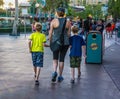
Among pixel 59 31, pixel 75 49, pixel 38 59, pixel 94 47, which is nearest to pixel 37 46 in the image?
pixel 38 59

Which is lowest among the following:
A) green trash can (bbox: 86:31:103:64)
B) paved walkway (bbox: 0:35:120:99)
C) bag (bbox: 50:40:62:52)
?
paved walkway (bbox: 0:35:120:99)

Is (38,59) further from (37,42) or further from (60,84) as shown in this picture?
(60,84)

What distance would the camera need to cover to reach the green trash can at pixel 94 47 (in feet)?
46.3

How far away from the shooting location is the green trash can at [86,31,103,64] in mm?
14117

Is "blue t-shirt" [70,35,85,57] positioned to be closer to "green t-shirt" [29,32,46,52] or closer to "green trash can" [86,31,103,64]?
"green t-shirt" [29,32,46,52]

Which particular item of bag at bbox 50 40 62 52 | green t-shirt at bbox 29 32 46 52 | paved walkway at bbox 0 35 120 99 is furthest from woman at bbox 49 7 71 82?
paved walkway at bbox 0 35 120 99

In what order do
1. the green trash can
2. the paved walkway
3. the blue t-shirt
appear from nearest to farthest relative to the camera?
1. the paved walkway
2. the blue t-shirt
3. the green trash can

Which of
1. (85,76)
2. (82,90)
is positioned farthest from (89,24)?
(82,90)

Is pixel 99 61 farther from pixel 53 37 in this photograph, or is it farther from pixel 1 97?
pixel 1 97

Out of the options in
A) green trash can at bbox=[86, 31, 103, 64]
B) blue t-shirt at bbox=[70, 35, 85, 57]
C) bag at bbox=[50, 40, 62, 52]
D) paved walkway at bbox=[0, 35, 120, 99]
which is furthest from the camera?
green trash can at bbox=[86, 31, 103, 64]

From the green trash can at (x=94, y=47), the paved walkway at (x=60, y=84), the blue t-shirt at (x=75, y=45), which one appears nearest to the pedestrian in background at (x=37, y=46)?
the paved walkway at (x=60, y=84)

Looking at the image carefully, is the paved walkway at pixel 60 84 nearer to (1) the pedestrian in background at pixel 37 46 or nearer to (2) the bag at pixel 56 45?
(1) the pedestrian in background at pixel 37 46

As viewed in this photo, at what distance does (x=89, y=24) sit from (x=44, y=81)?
1703cm

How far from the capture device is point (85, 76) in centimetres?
1117
